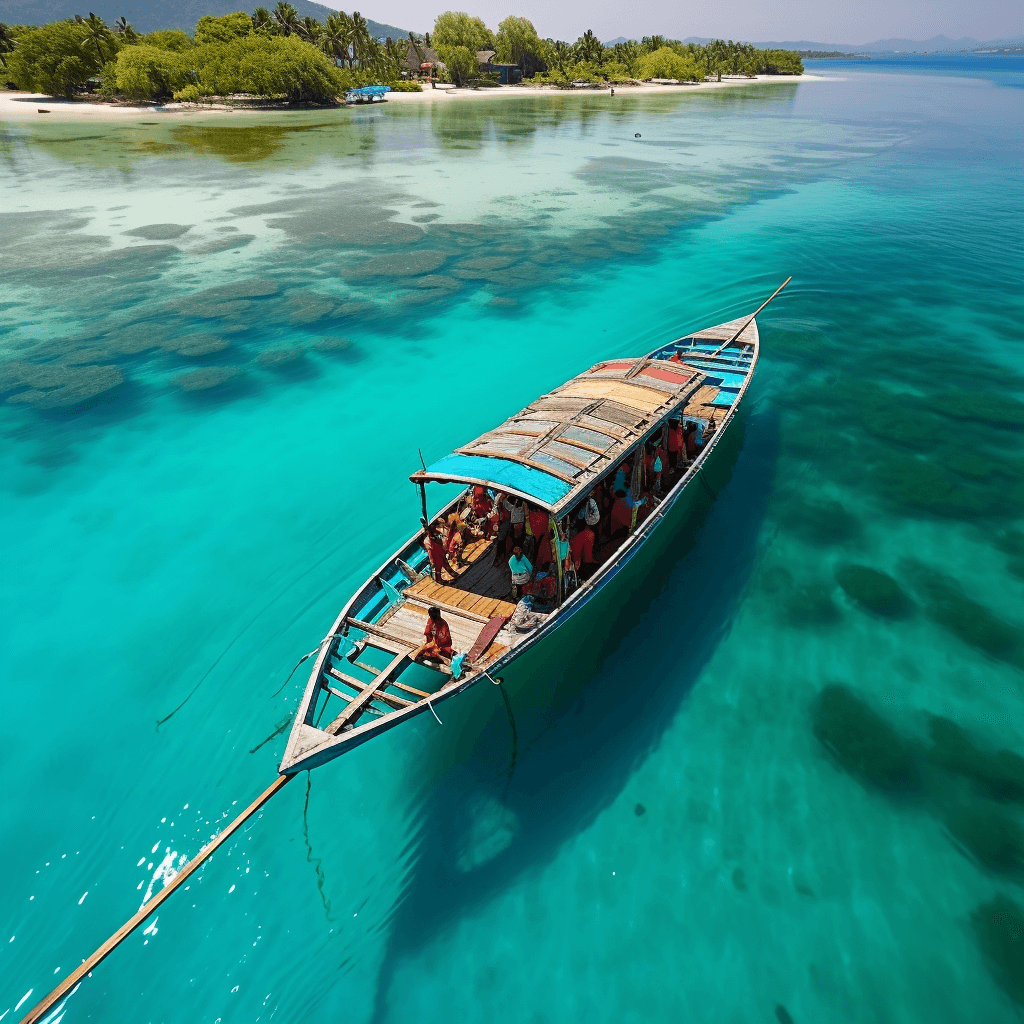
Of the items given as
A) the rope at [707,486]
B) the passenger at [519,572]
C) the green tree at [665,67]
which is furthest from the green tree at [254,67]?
the passenger at [519,572]

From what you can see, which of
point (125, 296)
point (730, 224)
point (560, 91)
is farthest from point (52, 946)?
point (560, 91)

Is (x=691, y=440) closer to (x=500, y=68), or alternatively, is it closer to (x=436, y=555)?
(x=436, y=555)

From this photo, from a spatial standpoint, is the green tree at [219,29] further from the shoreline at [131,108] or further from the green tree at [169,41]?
the shoreline at [131,108]

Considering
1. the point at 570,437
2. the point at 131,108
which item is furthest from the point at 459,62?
the point at 570,437

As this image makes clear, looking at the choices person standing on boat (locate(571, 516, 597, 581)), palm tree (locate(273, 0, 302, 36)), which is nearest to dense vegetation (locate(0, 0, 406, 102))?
palm tree (locate(273, 0, 302, 36))

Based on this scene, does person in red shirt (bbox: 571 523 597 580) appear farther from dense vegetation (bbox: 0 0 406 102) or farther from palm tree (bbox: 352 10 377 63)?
palm tree (bbox: 352 10 377 63)
